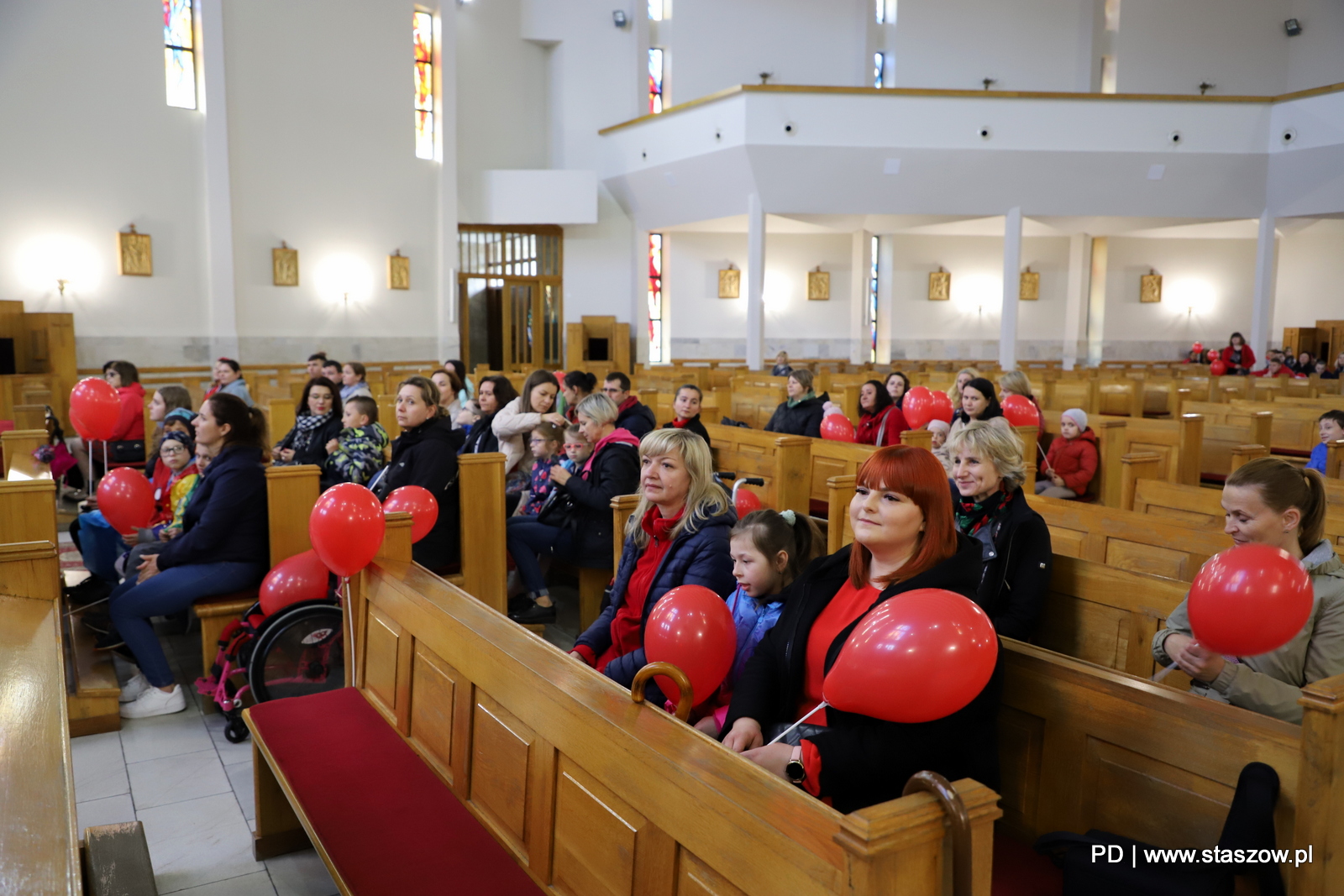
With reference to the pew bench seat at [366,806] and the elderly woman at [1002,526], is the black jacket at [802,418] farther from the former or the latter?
the pew bench seat at [366,806]

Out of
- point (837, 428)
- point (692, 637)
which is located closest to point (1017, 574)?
point (692, 637)

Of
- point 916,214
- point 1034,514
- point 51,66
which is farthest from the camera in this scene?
point 916,214

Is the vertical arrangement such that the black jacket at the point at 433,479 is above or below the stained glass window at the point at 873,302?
below

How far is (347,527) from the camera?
2.79 metres

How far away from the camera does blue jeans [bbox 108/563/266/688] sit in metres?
3.50

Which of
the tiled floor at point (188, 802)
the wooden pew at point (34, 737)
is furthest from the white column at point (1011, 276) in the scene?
the wooden pew at point (34, 737)

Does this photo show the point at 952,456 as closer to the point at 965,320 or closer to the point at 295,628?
the point at 295,628

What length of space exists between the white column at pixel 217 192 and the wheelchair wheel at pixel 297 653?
10.0 metres

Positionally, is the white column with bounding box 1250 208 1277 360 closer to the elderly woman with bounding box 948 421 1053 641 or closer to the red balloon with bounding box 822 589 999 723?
the elderly woman with bounding box 948 421 1053 641

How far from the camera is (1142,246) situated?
56.4 ft

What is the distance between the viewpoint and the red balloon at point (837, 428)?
233 inches

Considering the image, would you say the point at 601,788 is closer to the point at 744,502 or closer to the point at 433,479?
the point at 744,502

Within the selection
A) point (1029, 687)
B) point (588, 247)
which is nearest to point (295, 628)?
point (1029, 687)

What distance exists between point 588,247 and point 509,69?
9.73 feet
